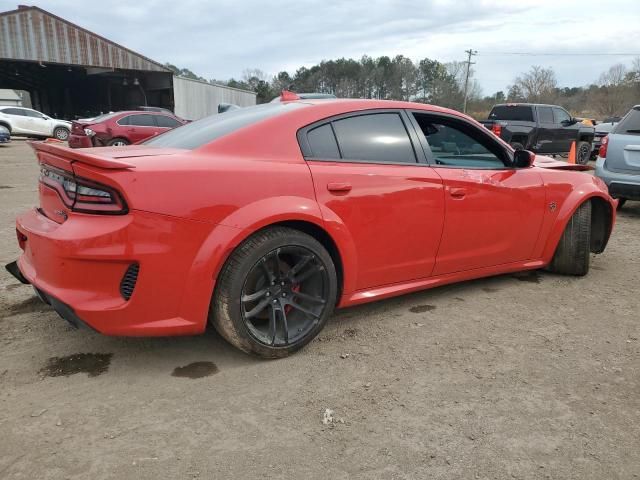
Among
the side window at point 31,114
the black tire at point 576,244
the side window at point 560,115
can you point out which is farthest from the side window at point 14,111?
the black tire at point 576,244

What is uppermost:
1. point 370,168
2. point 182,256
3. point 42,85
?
point 42,85

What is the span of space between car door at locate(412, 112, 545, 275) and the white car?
864 inches

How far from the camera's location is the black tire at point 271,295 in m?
2.55

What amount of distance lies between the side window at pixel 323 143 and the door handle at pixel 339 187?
181 millimetres

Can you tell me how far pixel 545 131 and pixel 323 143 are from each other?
12.6 m

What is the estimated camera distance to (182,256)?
7.86 ft

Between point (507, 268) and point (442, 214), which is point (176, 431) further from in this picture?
point (507, 268)

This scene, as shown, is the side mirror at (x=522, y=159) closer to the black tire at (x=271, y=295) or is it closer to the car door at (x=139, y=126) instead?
the black tire at (x=271, y=295)

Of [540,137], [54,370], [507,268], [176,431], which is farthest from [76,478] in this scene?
[540,137]

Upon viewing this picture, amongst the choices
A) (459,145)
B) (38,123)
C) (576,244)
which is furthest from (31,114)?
(576,244)

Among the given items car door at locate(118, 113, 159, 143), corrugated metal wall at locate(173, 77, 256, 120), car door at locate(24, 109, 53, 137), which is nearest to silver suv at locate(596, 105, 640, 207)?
car door at locate(118, 113, 159, 143)

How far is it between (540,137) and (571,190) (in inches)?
417

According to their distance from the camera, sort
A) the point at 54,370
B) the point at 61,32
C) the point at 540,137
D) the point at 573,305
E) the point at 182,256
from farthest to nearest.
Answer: the point at 61,32
the point at 540,137
the point at 573,305
the point at 54,370
the point at 182,256

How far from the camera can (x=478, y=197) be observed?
3.47 meters
